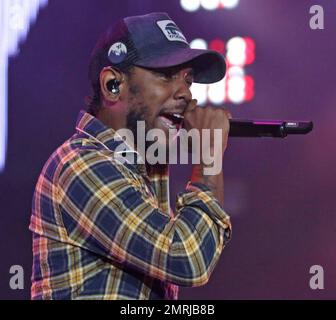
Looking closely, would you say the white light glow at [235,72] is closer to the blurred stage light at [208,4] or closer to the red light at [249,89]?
the red light at [249,89]

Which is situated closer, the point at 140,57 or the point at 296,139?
the point at 140,57

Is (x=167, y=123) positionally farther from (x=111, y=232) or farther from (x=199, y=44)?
(x=199, y=44)

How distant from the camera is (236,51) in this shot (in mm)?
2018

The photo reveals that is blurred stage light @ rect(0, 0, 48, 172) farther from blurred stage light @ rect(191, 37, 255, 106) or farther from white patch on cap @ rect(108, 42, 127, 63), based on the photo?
white patch on cap @ rect(108, 42, 127, 63)

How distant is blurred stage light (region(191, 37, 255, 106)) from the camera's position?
6.56ft

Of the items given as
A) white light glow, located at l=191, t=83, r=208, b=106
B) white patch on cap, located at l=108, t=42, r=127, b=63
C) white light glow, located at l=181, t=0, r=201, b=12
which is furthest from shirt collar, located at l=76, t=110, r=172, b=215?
white light glow, located at l=181, t=0, r=201, b=12

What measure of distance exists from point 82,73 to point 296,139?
2.08 ft

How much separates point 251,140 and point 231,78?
0.20m

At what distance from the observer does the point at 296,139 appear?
206 cm

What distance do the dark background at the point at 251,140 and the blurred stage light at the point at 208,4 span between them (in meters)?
0.02

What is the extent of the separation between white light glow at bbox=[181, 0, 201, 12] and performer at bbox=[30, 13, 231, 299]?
815mm

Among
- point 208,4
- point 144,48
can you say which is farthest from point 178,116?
point 208,4
